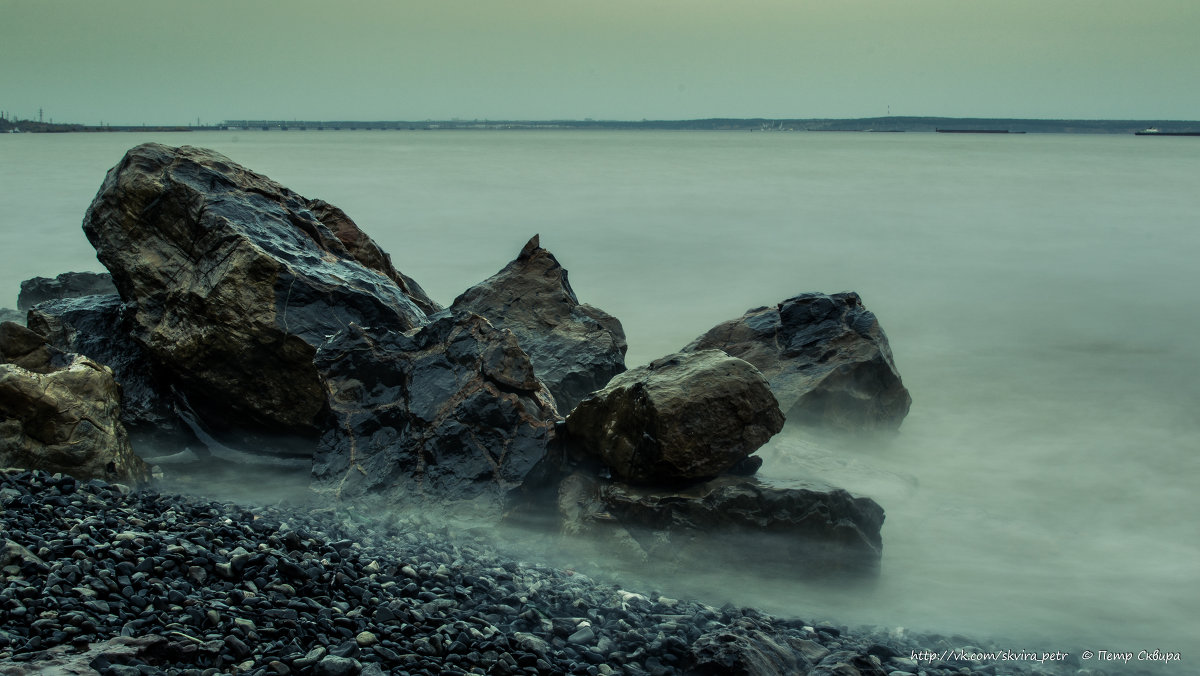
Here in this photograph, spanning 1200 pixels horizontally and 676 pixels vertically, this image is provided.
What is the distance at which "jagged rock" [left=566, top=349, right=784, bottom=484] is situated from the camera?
17.3 feet

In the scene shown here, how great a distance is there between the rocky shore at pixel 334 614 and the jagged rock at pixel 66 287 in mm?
5678

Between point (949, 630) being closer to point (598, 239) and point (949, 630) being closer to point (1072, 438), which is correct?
point (1072, 438)

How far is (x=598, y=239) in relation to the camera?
2452cm

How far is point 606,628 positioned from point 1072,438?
256 inches

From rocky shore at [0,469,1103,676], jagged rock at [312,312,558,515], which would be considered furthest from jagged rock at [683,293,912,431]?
rocky shore at [0,469,1103,676]

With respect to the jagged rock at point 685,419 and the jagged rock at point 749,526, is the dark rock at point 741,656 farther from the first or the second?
the jagged rock at point 685,419

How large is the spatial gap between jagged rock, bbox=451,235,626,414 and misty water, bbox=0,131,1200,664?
61.5 inches

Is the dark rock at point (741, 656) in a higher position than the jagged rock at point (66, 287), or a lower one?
lower

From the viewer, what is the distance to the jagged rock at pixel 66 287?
10.2 meters

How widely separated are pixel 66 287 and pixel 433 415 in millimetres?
6735

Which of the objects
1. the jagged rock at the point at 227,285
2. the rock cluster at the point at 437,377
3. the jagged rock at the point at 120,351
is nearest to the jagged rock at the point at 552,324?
the rock cluster at the point at 437,377

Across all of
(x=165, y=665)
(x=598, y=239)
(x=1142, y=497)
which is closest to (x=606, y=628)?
(x=165, y=665)

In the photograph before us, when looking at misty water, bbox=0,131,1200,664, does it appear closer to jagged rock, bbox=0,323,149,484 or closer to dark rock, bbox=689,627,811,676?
dark rock, bbox=689,627,811,676

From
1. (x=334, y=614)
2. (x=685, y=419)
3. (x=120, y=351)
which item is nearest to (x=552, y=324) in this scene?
(x=685, y=419)
